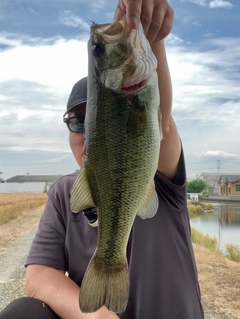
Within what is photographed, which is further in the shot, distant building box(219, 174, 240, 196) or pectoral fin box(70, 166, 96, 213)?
distant building box(219, 174, 240, 196)

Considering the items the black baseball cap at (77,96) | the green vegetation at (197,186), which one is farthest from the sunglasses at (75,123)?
the green vegetation at (197,186)

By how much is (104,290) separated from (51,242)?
4.02 feet

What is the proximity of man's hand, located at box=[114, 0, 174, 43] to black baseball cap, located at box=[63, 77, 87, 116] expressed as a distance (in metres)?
0.99

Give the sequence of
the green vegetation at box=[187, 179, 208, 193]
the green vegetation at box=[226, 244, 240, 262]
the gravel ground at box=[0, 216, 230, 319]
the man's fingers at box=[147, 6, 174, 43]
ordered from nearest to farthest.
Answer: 1. the man's fingers at box=[147, 6, 174, 43]
2. the gravel ground at box=[0, 216, 230, 319]
3. the green vegetation at box=[226, 244, 240, 262]
4. the green vegetation at box=[187, 179, 208, 193]

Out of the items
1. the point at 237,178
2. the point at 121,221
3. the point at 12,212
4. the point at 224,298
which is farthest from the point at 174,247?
the point at 237,178

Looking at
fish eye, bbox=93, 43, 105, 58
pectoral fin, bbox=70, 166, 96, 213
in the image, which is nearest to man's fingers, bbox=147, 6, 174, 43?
fish eye, bbox=93, 43, 105, 58

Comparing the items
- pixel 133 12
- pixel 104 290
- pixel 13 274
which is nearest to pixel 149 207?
pixel 104 290

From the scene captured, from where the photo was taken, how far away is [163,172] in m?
2.66

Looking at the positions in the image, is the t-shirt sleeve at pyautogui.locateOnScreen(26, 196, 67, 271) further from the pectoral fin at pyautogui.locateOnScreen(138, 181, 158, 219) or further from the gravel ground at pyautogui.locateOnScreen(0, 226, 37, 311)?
the gravel ground at pyautogui.locateOnScreen(0, 226, 37, 311)

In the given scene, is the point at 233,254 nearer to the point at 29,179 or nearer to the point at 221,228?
the point at 221,228

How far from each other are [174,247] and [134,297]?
45 cm

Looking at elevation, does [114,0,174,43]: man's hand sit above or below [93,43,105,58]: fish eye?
above

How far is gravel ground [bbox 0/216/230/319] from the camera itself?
6.46 m

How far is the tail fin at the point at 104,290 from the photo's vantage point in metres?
1.72
